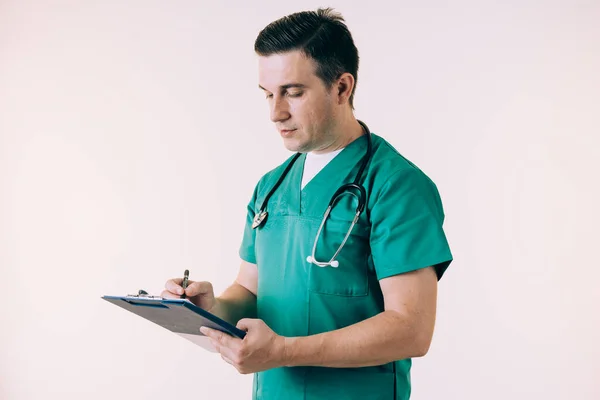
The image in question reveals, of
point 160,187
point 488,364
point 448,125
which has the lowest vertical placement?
point 488,364

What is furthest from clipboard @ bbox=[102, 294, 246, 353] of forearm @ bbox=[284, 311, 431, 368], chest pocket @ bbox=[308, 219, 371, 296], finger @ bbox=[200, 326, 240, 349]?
chest pocket @ bbox=[308, 219, 371, 296]

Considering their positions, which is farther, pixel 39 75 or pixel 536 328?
pixel 39 75

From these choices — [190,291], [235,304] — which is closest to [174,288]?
[190,291]

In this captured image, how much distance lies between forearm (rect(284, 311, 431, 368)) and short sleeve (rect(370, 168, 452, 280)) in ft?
0.34

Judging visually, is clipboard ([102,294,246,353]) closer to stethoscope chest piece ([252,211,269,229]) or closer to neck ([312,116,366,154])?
stethoscope chest piece ([252,211,269,229])

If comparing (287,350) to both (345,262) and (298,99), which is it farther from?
(298,99)

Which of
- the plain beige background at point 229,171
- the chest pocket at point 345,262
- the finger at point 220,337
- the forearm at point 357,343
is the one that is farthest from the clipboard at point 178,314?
the plain beige background at point 229,171

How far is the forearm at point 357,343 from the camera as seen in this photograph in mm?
1197

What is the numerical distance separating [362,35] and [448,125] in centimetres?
52

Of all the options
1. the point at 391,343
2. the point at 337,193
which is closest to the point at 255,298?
the point at 337,193

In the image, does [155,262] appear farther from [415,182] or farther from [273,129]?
[415,182]

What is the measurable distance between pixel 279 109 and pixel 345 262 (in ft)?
1.12

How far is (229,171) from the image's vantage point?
2930mm

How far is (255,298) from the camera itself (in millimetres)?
1652
